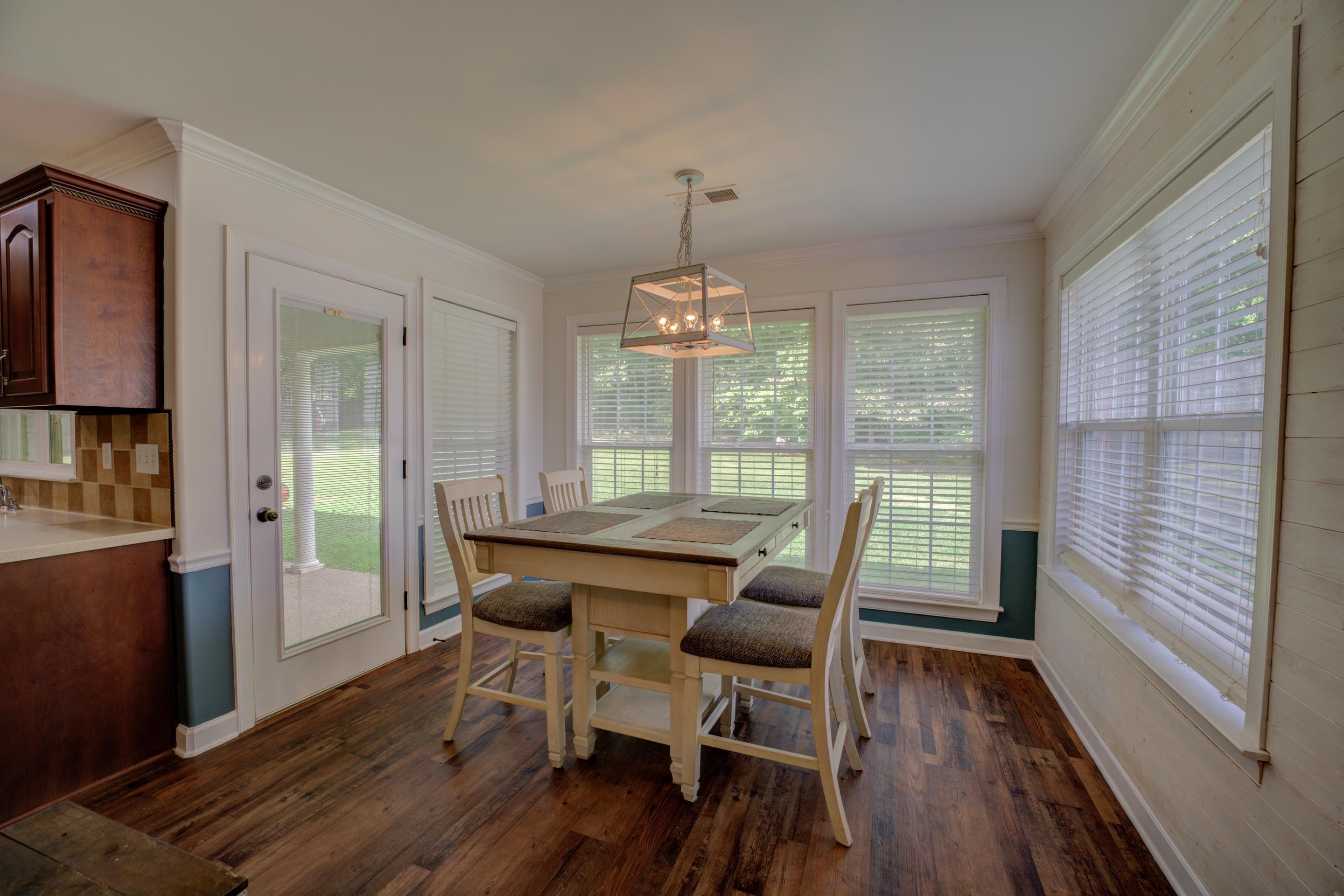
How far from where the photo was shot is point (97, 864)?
0.95 meters

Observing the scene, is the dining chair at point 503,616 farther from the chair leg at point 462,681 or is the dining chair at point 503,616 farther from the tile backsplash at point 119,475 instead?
the tile backsplash at point 119,475

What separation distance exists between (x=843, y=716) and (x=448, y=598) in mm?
2447

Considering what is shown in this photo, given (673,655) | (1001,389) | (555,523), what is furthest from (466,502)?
(1001,389)

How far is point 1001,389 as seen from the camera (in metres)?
3.18

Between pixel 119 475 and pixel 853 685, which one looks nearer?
pixel 853 685

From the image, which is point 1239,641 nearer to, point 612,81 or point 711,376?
point 612,81

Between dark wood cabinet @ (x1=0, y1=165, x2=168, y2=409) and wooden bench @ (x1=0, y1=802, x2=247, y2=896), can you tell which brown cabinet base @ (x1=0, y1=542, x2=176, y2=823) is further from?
wooden bench @ (x1=0, y1=802, x2=247, y2=896)

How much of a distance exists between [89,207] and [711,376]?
2989 mm

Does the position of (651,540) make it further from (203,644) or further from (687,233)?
(203,644)

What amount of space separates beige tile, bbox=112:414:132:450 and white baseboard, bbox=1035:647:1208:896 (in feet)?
12.7

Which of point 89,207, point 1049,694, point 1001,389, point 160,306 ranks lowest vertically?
point 1049,694

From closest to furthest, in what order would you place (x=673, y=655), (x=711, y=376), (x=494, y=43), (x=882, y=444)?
(x=494, y=43) < (x=673, y=655) < (x=882, y=444) < (x=711, y=376)

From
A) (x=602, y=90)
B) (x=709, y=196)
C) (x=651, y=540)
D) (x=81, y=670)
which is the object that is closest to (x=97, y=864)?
(x=651, y=540)

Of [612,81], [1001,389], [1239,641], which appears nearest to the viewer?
[1239,641]
